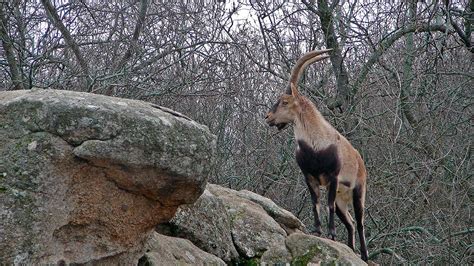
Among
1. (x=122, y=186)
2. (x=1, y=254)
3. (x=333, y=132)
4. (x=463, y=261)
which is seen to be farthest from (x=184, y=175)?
(x=463, y=261)

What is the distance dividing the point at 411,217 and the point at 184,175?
606 cm

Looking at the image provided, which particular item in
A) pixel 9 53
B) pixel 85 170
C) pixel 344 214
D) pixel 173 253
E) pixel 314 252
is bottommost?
pixel 344 214

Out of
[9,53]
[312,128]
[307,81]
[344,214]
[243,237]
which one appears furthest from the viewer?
[307,81]

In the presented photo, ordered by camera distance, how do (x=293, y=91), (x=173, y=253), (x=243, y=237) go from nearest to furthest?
(x=173, y=253), (x=243, y=237), (x=293, y=91)

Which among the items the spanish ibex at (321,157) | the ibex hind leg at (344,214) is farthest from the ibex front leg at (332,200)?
the ibex hind leg at (344,214)

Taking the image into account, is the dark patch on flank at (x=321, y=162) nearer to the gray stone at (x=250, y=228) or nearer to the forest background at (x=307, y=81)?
the gray stone at (x=250, y=228)

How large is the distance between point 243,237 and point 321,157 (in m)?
1.49

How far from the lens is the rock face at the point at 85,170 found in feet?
13.5

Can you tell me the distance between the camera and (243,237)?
6016mm

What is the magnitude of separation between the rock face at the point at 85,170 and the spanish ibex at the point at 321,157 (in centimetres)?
260

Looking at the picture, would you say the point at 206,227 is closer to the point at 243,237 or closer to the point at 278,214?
the point at 243,237

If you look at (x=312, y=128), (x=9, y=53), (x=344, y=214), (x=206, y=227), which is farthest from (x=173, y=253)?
(x=9, y=53)

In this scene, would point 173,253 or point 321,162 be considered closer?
point 173,253

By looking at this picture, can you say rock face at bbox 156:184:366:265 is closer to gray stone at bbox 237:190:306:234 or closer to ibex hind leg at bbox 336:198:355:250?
gray stone at bbox 237:190:306:234
